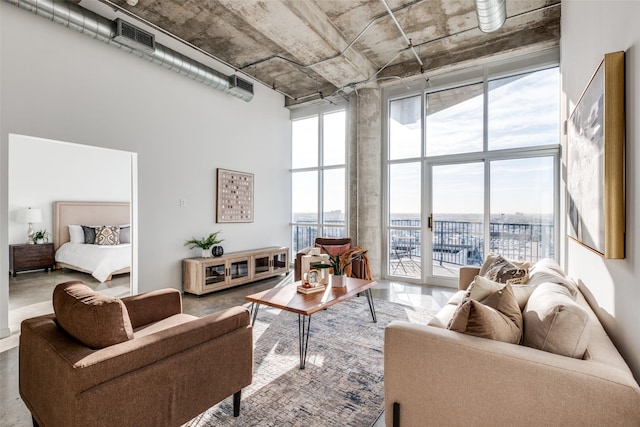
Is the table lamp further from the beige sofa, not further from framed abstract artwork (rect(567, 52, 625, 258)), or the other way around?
framed abstract artwork (rect(567, 52, 625, 258))

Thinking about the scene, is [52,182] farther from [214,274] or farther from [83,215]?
[214,274]

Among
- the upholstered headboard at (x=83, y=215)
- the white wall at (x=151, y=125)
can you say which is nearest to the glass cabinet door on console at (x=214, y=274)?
the white wall at (x=151, y=125)

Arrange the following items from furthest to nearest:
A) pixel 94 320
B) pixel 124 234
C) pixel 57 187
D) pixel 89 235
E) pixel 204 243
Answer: pixel 124 234, pixel 57 187, pixel 89 235, pixel 204 243, pixel 94 320

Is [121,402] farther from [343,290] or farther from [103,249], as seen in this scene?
[103,249]

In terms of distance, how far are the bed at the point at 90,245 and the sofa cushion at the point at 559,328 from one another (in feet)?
18.4

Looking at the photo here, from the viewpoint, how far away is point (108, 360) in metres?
1.26

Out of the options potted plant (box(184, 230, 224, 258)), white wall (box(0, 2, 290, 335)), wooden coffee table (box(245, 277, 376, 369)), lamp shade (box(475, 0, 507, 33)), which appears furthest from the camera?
potted plant (box(184, 230, 224, 258))

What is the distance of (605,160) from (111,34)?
436 centimetres

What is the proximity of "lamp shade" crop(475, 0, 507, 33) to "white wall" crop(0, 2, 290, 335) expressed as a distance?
145 inches

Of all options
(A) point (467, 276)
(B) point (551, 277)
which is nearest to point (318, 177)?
(A) point (467, 276)

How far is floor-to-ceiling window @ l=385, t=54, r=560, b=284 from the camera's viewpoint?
14.1 ft

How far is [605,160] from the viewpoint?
140 cm

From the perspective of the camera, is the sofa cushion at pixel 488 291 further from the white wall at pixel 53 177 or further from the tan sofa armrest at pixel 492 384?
the white wall at pixel 53 177

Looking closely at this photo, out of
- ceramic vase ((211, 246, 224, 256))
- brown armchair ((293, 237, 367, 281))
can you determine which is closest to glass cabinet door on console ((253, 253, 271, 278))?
ceramic vase ((211, 246, 224, 256))
